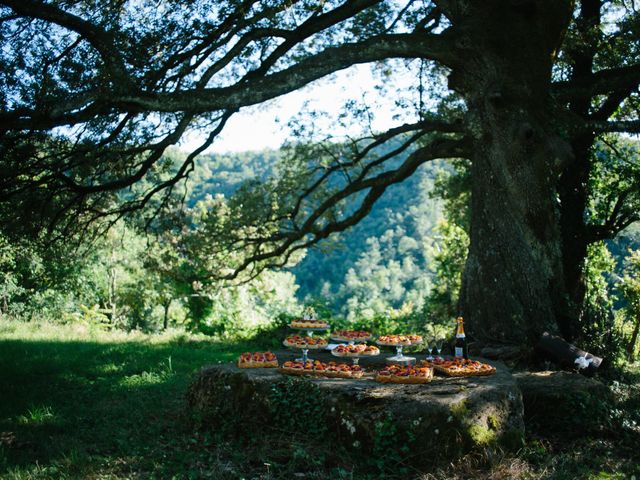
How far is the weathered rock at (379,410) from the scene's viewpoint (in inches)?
201

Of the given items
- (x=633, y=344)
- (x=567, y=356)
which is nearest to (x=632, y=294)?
(x=633, y=344)

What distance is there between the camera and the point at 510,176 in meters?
8.98

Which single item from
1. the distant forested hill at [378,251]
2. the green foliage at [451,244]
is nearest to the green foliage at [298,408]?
the green foliage at [451,244]

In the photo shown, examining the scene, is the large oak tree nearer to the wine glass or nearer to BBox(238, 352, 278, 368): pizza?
the wine glass

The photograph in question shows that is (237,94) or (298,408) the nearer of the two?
(298,408)

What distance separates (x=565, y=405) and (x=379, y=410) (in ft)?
7.57

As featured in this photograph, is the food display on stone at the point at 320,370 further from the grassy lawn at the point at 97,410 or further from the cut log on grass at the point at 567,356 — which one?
the cut log on grass at the point at 567,356

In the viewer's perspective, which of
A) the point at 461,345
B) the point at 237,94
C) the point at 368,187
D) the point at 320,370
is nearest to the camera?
the point at 320,370

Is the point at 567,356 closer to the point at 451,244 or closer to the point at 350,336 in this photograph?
the point at 350,336

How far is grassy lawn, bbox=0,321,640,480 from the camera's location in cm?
494

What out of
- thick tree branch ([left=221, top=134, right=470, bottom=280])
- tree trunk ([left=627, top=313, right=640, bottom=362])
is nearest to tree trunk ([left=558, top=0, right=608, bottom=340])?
tree trunk ([left=627, top=313, right=640, bottom=362])

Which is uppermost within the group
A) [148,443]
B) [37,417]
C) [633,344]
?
[37,417]

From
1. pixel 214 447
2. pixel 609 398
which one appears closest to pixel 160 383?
pixel 214 447

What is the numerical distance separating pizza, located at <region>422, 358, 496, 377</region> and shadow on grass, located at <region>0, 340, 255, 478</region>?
8.89 feet
